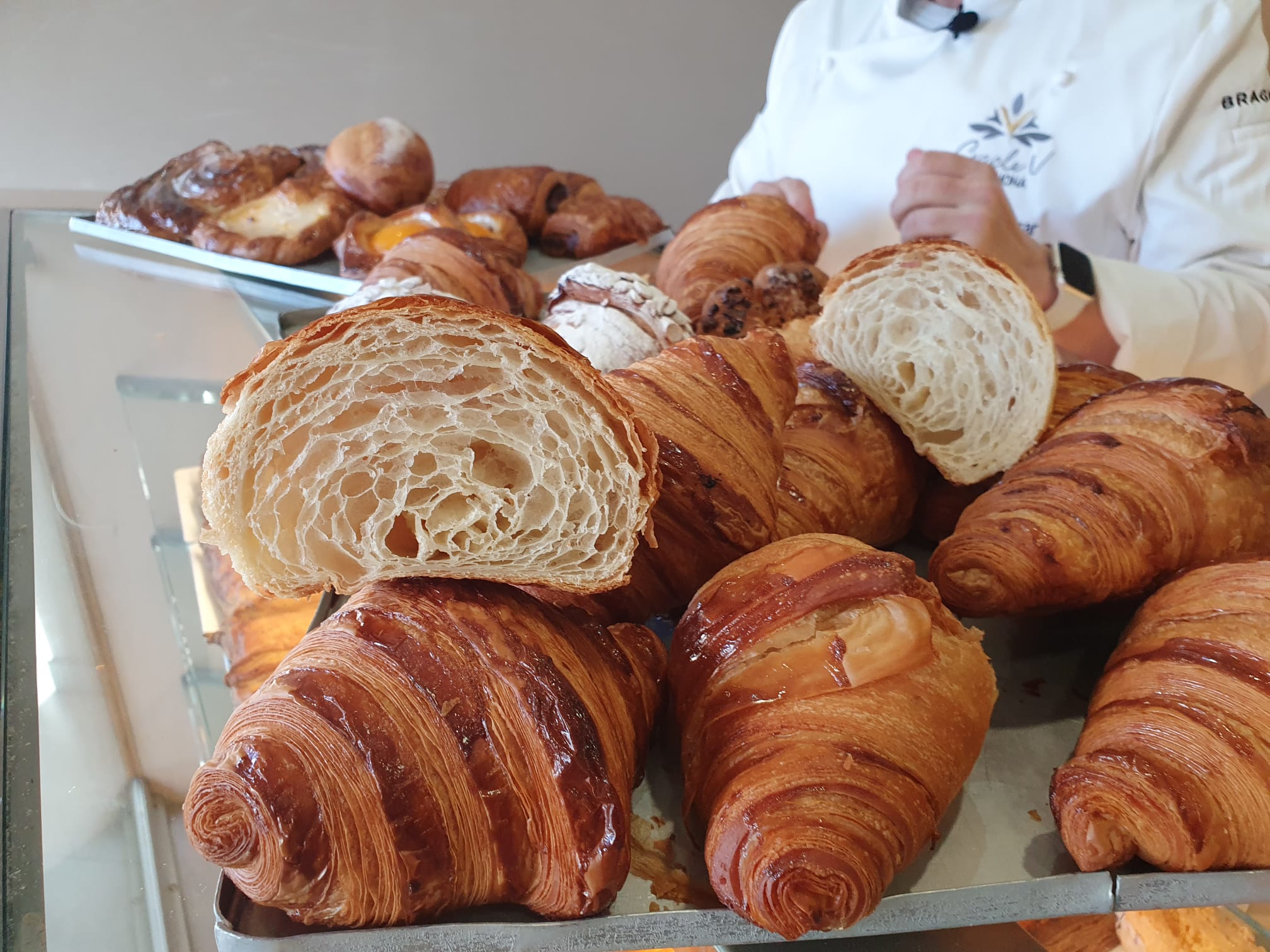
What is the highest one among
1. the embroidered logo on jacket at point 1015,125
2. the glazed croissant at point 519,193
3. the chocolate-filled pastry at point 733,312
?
the embroidered logo on jacket at point 1015,125

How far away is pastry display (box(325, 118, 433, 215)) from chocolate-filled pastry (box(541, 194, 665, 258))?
1.24 ft

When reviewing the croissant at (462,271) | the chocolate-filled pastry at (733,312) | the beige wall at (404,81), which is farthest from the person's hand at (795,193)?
the beige wall at (404,81)

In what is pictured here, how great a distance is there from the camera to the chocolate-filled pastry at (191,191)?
2.04 metres

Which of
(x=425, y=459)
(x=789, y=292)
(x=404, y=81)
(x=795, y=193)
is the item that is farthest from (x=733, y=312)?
(x=404, y=81)

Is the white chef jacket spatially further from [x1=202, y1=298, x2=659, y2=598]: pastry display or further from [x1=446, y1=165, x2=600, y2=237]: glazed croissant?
[x1=202, y1=298, x2=659, y2=598]: pastry display

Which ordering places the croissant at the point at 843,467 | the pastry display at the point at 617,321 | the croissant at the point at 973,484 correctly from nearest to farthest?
1. the croissant at the point at 843,467
2. the croissant at the point at 973,484
3. the pastry display at the point at 617,321

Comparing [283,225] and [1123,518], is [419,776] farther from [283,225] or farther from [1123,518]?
[283,225]

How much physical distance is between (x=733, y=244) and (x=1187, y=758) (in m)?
1.18

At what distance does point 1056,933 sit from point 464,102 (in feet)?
12.8

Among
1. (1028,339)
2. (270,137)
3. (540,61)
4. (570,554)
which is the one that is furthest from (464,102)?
(570,554)

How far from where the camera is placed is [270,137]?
366 cm

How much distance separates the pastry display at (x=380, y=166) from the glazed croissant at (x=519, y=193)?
5.4 inches

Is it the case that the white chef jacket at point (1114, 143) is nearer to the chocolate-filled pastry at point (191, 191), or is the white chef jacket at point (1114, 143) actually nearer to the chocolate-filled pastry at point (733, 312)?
the chocolate-filled pastry at point (733, 312)

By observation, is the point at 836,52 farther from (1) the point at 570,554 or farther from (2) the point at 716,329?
(1) the point at 570,554
